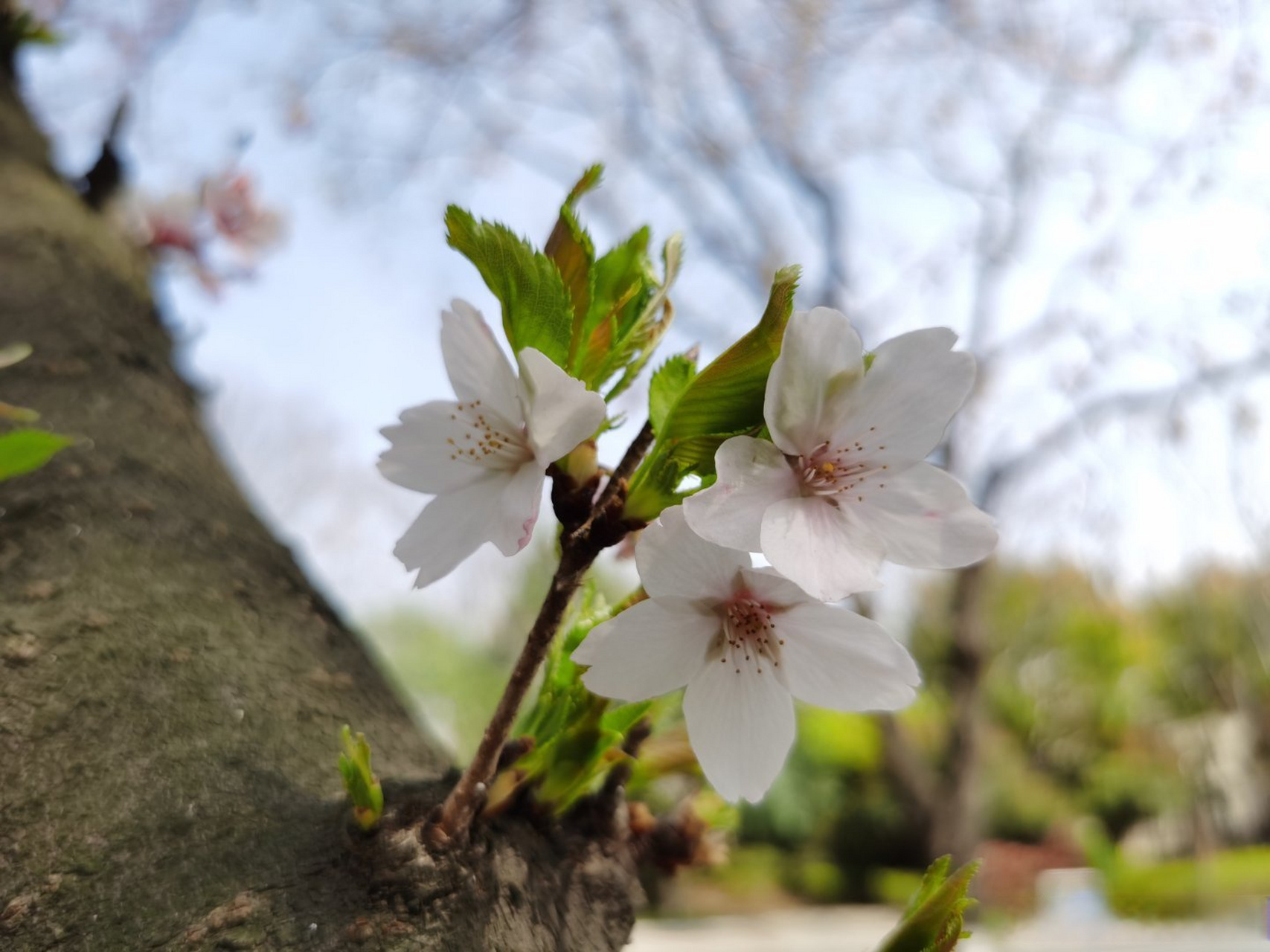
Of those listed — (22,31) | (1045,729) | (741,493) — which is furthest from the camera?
(1045,729)

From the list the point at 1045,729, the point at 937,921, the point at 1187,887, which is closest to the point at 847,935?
the point at 1187,887

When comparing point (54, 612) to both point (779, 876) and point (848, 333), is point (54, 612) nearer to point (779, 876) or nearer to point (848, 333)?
point (848, 333)

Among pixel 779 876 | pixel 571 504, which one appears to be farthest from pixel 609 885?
pixel 779 876

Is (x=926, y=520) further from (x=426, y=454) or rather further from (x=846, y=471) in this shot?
(x=426, y=454)

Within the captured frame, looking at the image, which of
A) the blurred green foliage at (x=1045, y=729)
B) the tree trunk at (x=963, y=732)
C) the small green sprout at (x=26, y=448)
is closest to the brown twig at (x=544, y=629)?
the small green sprout at (x=26, y=448)

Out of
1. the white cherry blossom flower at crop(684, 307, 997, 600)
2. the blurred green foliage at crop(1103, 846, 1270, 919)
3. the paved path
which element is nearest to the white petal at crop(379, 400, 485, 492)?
the white cherry blossom flower at crop(684, 307, 997, 600)

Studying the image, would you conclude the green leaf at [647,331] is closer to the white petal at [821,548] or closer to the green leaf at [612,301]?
the green leaf at [612,301]
